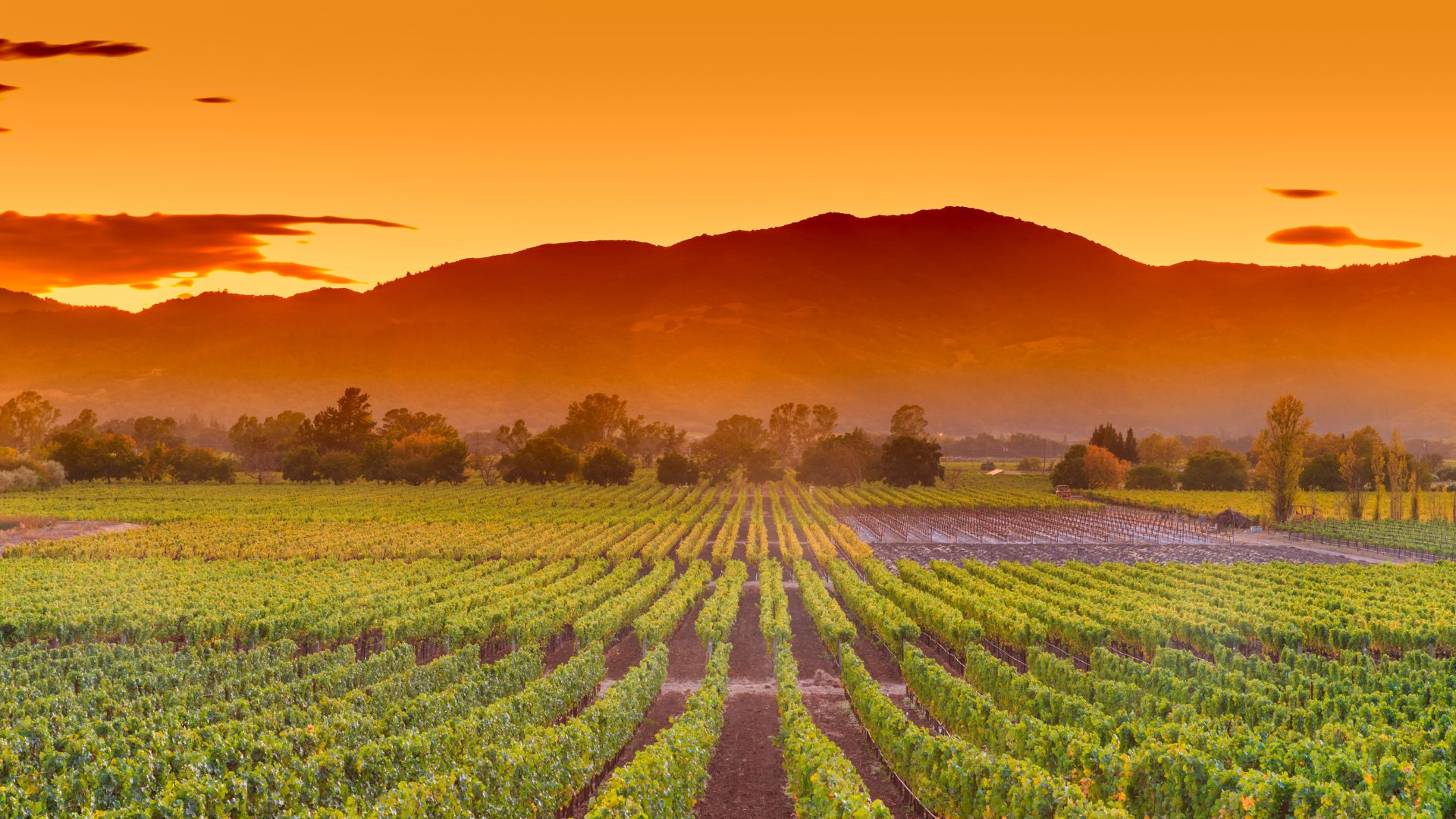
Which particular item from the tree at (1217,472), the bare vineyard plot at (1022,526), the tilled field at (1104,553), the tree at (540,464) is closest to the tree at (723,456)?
the tree at (540,464)

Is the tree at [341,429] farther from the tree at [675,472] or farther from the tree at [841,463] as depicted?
the tree at [841,463]

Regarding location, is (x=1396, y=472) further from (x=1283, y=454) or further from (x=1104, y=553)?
(x=1104, y=553)

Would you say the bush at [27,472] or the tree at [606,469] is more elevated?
the tree at [606,469]

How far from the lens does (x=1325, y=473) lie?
13638 centimetres

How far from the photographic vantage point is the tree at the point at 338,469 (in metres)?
159

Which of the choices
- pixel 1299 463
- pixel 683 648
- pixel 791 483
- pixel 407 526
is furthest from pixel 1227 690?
pixel 791 483

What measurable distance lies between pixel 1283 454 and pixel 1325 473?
46526 mm

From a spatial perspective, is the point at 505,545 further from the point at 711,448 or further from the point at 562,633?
the point at 711,448

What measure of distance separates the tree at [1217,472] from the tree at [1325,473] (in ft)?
35.3

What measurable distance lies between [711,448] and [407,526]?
104568 millimetres

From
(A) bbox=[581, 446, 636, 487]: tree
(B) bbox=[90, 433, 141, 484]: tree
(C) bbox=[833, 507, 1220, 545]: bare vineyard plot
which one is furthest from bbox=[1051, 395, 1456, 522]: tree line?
(B) bbox=[90, 433, 141, 484]: tree

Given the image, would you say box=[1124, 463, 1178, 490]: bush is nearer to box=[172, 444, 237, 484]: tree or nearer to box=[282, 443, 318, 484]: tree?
box=[282, 443, 318, 484]: tree

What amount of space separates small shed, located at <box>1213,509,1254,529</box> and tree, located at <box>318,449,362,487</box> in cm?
12632

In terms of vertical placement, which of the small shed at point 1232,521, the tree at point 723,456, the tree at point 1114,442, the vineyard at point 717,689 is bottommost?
the vineyard at point 717,689
